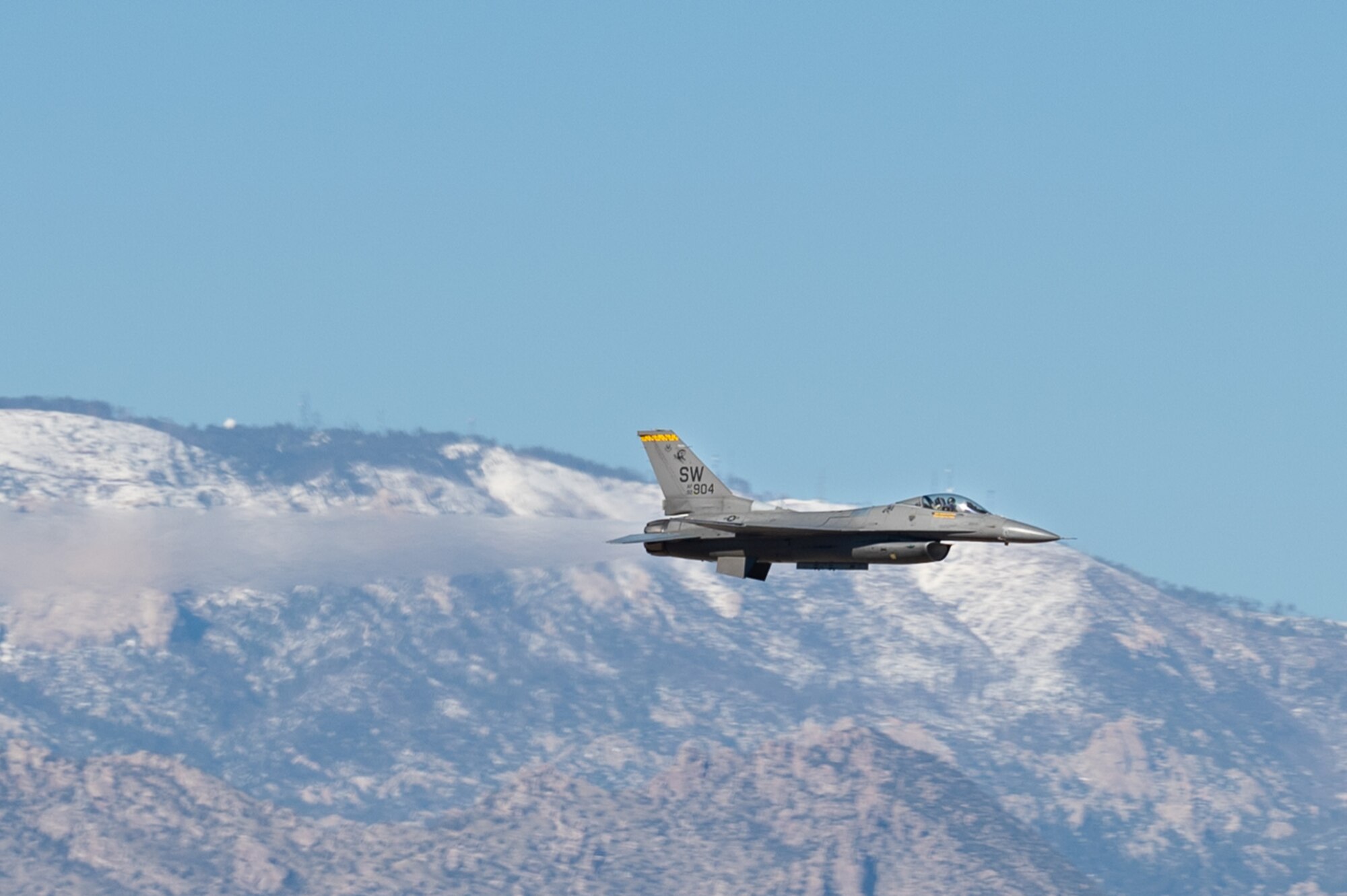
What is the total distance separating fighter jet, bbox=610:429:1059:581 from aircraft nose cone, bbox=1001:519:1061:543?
0.15ft

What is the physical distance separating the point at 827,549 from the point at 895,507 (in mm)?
4031

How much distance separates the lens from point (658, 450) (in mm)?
138250

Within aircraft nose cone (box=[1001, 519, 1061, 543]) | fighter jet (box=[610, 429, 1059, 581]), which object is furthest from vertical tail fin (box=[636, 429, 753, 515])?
aircraft nose cone (box=[1001, 519, 1061, 543])

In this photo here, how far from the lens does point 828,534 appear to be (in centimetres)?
12625

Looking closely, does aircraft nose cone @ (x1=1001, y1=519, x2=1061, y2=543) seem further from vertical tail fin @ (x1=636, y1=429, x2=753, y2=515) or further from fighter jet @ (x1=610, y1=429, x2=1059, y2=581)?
vertical tail fin @ (x1=636, y1=429, x2=753, y2=515)

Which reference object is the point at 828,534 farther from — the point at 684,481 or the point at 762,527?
the point at 684,481

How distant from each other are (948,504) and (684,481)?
17.0m

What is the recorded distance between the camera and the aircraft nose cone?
12069 centimetres

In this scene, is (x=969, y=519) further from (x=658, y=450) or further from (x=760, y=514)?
(x=658, y=450)

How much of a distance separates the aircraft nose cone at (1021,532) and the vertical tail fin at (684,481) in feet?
51.4

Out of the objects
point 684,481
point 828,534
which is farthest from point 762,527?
point 684,481

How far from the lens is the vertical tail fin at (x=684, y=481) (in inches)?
5276

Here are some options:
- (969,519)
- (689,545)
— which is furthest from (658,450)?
(969,519)

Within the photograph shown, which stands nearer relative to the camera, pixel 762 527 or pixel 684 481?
pixel 762 527
